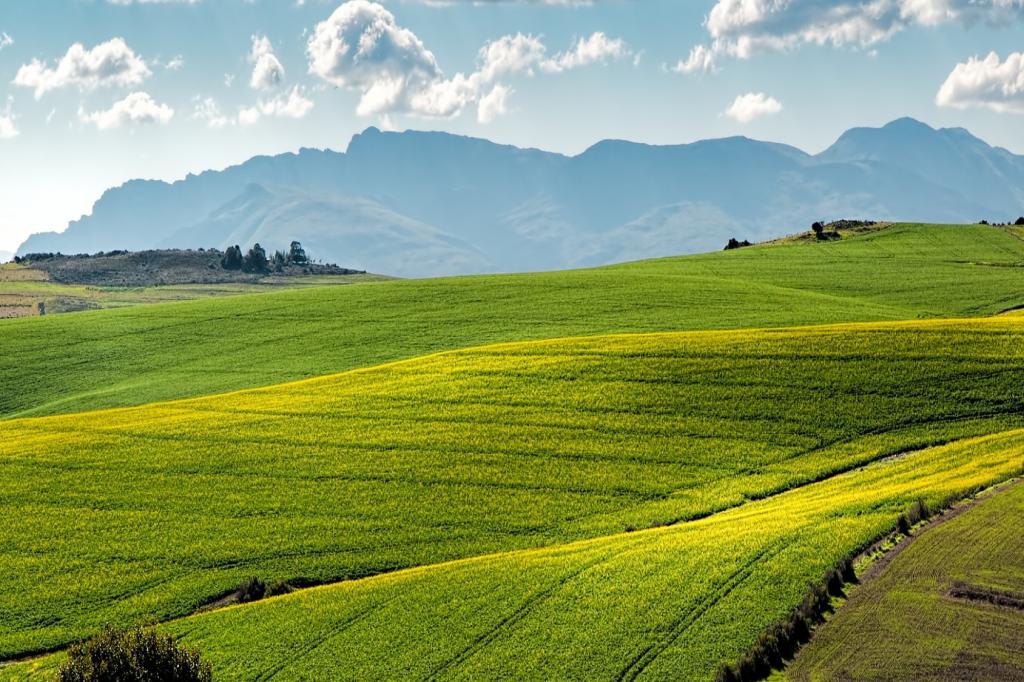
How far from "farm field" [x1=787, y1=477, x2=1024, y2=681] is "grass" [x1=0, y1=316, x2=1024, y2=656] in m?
5.64

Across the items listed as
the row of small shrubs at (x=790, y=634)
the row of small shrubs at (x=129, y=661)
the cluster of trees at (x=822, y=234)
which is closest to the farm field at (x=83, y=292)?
the cluster of trees at (x=822, y=234)

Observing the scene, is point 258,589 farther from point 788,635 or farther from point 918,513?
point 918,513

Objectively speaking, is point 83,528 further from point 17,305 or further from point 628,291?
point 17,305

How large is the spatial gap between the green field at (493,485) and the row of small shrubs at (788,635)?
443 millimetres

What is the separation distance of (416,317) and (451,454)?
3619cm

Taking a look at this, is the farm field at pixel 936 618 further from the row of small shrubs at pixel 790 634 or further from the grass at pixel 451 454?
the grass at pixel 451 454

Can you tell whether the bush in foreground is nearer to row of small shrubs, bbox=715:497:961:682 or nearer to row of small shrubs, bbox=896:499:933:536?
row of small shrubs, bbox=715:497:961:682

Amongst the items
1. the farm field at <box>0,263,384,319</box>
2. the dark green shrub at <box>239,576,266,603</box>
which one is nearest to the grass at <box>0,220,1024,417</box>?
the dark green shrub at <box>239,576,266,603</box>

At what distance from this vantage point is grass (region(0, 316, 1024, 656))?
28328 millimetres

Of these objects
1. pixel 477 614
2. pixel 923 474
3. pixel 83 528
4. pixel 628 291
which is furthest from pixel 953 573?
pixel 628 291

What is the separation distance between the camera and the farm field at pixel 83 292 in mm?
138750

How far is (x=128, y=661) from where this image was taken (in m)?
19.7

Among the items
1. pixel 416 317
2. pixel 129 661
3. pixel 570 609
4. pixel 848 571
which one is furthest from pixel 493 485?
pixel 416 317

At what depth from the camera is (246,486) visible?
111ft
